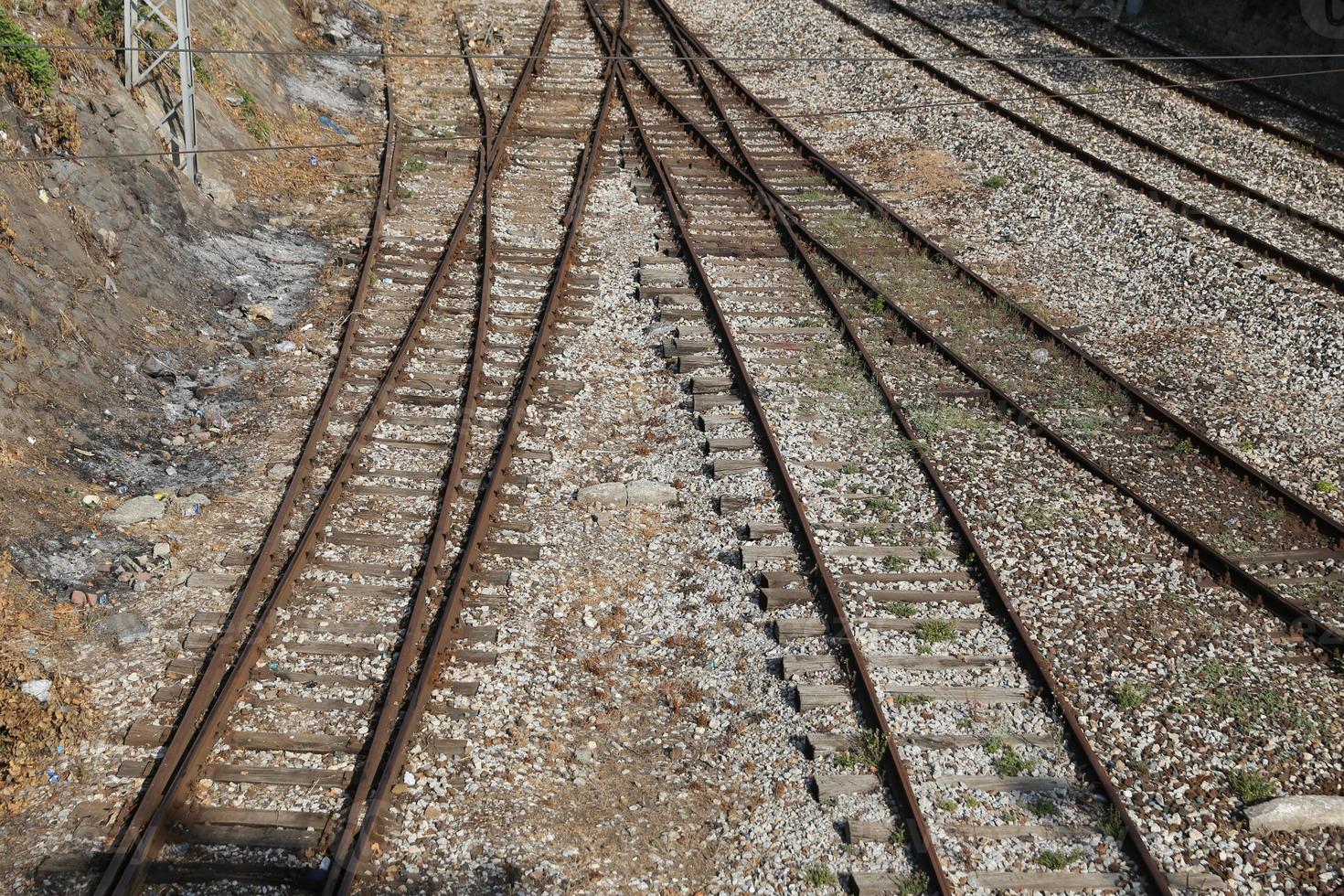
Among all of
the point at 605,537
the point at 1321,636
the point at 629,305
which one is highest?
the point at 629,305

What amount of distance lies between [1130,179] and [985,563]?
10.8m

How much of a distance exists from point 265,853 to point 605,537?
4.06m

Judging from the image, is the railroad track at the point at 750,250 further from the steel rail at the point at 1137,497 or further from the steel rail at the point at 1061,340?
the steel rail at the point at 1061,340

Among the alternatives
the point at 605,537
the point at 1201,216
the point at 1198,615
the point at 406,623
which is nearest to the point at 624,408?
Answer: the point at 605,537

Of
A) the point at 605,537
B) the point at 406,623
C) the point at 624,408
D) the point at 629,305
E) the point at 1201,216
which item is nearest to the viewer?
the point at 406,623

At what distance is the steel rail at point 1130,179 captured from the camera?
15133 mm

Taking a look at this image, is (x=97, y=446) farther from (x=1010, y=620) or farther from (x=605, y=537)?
(x=1010, y=620)

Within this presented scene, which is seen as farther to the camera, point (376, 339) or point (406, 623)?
point (376, 339)

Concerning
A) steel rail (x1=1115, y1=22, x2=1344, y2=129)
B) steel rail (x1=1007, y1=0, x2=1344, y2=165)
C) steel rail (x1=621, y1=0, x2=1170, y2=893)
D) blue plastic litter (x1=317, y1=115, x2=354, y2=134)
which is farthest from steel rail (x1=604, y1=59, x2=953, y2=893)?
steel rail (x1=1115, y1=22, x2=1344, y2=129)

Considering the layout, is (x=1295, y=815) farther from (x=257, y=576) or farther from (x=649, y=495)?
(x=257, y=576)

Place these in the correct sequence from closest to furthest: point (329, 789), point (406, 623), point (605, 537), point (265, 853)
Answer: point (265, 853)
point (329, 789)
point (406, 623)
point (605, 537)

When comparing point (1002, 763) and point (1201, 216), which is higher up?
point (1201, 216)

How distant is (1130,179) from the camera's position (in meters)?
17.7

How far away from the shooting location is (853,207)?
16812mm
